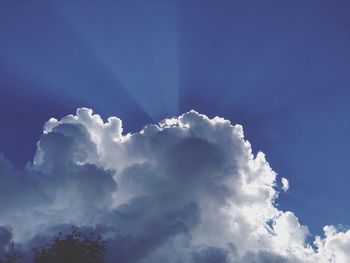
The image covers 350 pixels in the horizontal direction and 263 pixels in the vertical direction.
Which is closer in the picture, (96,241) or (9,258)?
(9,258)

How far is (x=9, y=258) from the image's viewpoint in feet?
173

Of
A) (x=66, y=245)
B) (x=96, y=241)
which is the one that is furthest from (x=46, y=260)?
(x=96, y=241)

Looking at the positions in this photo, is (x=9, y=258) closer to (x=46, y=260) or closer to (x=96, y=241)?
(x=46, y=260)

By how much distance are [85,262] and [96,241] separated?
355cm

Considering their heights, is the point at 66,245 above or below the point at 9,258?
above

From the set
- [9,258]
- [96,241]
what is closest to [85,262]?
[96,241]

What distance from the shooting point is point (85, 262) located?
6234 centimetres

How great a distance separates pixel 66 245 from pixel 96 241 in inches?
184

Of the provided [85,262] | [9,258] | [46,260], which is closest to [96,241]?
[85,262]

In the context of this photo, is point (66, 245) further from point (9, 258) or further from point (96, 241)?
point (9, 258)

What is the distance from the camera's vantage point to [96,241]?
6378 cm

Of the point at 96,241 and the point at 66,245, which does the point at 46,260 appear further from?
the point at 96,241

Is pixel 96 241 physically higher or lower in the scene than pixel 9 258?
higher

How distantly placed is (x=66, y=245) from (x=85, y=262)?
4032 millimetres
